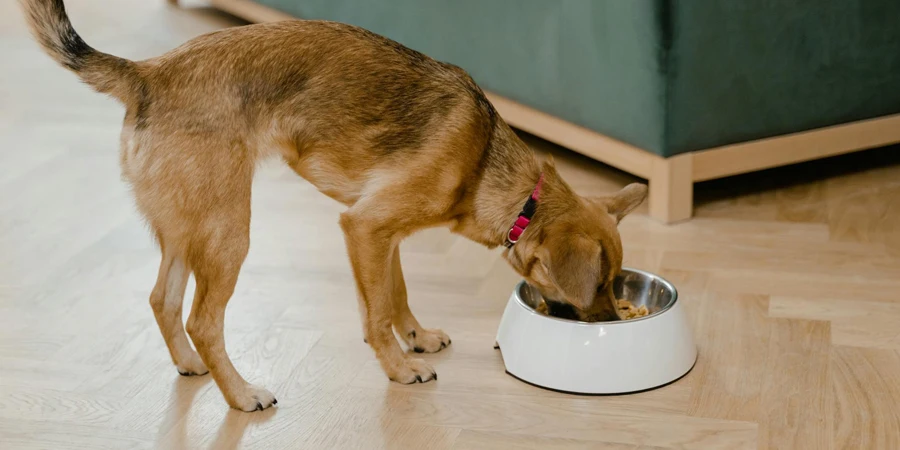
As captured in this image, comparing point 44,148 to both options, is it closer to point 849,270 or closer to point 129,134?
point 129,134

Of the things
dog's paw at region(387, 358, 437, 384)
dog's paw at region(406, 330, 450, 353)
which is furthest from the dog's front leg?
dog's paw at region(406, 330, 450, 353)

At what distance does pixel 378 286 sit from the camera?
2.90 metres

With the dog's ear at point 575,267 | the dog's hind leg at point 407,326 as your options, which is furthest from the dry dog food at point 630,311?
the dog's hind leg at point 407,326

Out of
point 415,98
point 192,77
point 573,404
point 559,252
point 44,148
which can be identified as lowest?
point 44,148

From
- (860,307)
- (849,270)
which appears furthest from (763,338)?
(849,270)

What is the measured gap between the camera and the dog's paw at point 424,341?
10.3 feet

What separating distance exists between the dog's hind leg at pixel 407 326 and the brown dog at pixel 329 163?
131 mm

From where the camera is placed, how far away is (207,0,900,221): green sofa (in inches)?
149

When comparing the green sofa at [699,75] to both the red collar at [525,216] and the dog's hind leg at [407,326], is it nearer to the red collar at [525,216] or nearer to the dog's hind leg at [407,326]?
the red collar at [525,216]

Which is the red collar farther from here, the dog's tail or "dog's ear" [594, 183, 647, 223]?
the dog's tail

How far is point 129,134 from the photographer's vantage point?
2688 millimetres

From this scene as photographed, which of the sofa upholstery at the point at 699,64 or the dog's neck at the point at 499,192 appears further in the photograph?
the sofa upholstery at the point at 699,64

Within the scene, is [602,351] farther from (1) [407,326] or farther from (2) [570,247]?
(1) [407,326]

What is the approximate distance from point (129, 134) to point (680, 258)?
1.87 metres
